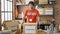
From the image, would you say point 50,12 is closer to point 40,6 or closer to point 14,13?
point 40,6

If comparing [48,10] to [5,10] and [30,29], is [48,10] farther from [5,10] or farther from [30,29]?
[30,29]

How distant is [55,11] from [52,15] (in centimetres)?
33

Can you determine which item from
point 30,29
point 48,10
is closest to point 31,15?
point 30,29

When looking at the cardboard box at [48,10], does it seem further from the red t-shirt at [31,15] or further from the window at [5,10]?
the red t-shirt at [31,15]

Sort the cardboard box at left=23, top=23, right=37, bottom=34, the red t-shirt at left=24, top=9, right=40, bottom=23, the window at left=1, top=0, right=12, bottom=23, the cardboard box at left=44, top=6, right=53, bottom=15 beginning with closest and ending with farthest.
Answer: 1. the cardboard box at left=23, top=23, right=37, bottom=34
2. the red t-shirt at left=24, top=9, right=40, bottom=23
3. the window at left=1, top=0, right=12, bottom=23
4. the cardboard box at left=44, top=6, right=53, bottom=15

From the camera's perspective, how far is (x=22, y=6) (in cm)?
730

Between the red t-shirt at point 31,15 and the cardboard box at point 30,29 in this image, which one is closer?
the cardboard box at point 30,29

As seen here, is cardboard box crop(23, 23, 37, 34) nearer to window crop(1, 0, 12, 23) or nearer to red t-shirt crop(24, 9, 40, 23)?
red t-shirt crop(24, 9, 40, 23)

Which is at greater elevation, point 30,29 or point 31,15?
point 31,15

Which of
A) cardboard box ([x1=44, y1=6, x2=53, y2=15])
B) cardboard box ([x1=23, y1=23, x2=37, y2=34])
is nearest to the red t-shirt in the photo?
cardboard box ([x1=23, y1=23, x2=37, y2=34])

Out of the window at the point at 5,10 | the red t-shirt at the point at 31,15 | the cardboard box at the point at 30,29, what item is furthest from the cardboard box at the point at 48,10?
the cardboard box at the point at 30,29

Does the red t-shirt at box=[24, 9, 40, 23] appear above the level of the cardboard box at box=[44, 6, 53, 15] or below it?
below

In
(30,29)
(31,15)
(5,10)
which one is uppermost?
(5,10)

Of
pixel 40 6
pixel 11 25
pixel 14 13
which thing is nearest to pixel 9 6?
pixel 14 13
